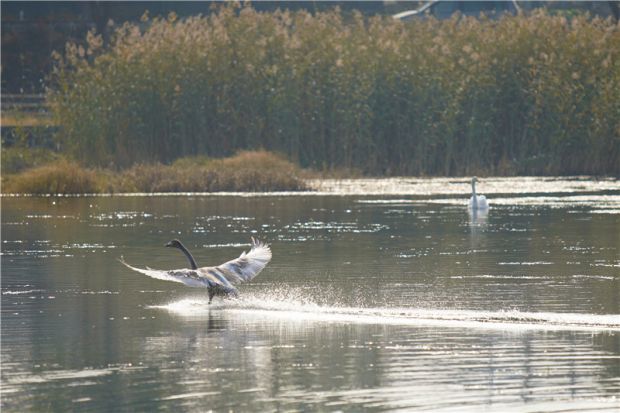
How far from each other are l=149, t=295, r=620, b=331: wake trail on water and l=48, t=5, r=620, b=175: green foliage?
24.0 meters

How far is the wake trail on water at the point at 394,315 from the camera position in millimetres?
15531

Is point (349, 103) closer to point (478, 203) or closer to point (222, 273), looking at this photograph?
point (478, 203)

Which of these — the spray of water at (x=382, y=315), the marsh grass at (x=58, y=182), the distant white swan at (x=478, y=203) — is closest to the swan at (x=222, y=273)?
the spray of water at (x=382, y=315)

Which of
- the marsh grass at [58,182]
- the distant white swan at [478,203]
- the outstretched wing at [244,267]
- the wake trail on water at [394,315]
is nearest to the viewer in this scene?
the wake trail on water at [394,315]

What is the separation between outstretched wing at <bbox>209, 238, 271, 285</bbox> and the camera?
1743 centimetres

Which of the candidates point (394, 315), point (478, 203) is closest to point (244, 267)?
point (394, 315)

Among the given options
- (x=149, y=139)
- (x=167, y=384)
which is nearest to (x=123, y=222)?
(x=149, y=139)

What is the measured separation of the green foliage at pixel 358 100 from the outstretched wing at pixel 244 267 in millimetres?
23680

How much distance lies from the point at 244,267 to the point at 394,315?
2197 millimetres

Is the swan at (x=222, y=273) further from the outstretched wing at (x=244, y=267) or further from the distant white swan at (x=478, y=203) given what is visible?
the distant white swan at (x=478, y=203)

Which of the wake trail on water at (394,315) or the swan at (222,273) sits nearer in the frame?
the wake trail on water at (394,315)

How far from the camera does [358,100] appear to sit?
4206 cm

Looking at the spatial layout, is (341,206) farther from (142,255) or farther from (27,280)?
(27,280)

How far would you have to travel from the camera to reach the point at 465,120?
138 ft
